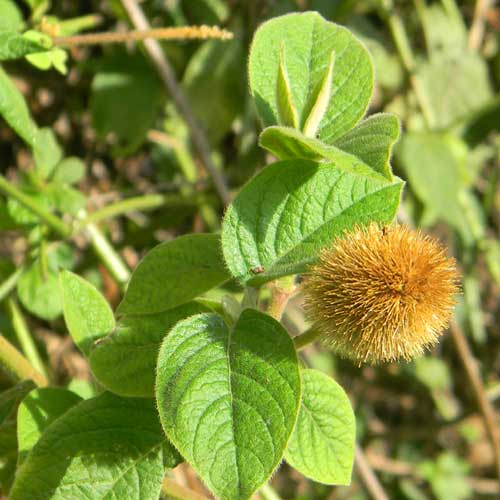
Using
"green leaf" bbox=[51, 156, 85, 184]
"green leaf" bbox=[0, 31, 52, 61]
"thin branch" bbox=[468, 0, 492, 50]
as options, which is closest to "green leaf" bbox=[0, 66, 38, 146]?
"green leaf" bbox=[0, 31, 52, 61]

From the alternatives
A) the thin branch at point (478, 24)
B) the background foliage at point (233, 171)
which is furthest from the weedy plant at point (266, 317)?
the thin branch at point (478, 24)

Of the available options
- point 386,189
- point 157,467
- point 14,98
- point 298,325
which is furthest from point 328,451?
point 298,325

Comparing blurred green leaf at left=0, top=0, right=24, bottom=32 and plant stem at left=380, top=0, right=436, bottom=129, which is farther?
plant stem at left=380, top=0, right=436, bottom=129

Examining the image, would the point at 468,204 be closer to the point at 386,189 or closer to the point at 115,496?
the point at 386,189

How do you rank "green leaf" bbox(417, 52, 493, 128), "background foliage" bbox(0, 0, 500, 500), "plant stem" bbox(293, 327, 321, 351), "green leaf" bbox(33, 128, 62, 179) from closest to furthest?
"plant stem" bbox(293, 327, 321, 351), "green leaf" bbox(33, 128, 62, 179), "background foliage" bbox(0, 0, 500, 500), "green leaf" bbox(417, 52, 493, 128)

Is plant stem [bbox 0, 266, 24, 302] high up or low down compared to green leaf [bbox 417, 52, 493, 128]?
up

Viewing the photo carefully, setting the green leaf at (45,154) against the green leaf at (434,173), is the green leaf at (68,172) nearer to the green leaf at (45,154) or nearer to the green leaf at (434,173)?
the green leaf at (45,154)

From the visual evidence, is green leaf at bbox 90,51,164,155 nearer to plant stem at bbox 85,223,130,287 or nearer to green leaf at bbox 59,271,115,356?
plant stem at bbox 85,223,130,287
